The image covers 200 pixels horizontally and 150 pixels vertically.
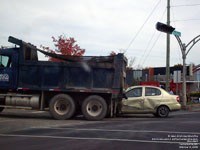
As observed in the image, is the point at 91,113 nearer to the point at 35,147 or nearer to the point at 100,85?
the point at 100,85

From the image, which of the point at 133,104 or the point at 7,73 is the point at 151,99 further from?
the point at 7,73

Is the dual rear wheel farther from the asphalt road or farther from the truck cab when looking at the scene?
the asphalt road

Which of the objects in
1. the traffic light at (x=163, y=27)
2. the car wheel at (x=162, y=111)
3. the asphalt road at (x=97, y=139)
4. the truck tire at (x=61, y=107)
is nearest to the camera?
the asphalt road at (x=97, y=139)

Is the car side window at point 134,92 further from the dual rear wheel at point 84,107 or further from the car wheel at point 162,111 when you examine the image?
the dual rear wheel at point 84,107

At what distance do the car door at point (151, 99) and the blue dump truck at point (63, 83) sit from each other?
55.6 inches

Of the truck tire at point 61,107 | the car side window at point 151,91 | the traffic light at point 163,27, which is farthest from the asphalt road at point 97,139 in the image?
the traffic light at point 163,27

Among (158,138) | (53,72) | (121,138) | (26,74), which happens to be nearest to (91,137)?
(121,138)

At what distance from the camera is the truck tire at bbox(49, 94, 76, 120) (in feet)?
34.1

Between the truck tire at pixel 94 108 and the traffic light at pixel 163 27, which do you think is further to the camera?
the traffic light at pixel 163 27

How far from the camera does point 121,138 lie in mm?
6344

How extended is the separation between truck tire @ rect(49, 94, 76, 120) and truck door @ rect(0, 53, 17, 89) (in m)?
2.09

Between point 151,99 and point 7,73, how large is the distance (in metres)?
6.94

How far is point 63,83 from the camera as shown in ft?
34.4

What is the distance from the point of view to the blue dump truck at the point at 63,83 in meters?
10.4
